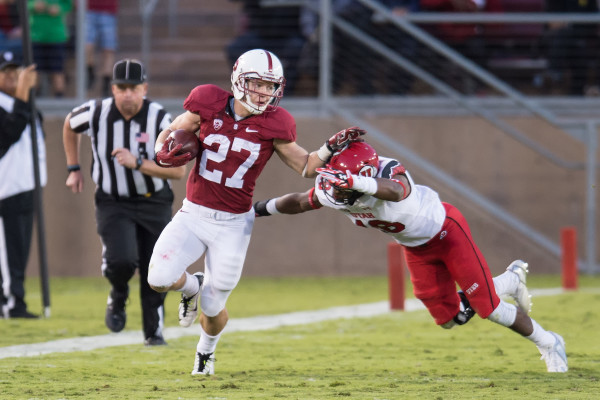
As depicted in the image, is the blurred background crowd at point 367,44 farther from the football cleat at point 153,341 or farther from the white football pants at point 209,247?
the white football pants at point 209,247

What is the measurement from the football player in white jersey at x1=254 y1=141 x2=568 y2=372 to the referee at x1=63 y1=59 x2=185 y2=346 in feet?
3.59

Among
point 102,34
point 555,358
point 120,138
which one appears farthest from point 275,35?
point 555,358

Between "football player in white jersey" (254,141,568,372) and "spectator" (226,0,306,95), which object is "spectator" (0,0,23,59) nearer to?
"spectator" (226,0,306,95)

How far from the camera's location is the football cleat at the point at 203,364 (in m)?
5.38

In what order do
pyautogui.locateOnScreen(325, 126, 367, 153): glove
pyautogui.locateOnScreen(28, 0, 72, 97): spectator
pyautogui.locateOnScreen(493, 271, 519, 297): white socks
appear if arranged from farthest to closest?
1. pyautogui.locateOnScreen(28, 0, 72, 97): spectator
2. pyautogui.locateOnScreen(493, 271, 519, 297): white socks
3. pyautogui.locateOnScreen(325, 126, 367, 153): glove

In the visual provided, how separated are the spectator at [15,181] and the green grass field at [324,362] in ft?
1.26

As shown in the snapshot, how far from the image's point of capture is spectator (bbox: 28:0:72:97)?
36.5 feet

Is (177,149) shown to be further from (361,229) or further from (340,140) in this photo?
(361,229)

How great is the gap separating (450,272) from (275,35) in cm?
638

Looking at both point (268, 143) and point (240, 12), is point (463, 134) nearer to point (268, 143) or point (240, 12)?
point (240, 12)

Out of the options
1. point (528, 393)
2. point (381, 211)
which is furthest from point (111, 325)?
point (528, 393)

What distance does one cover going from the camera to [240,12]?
481 inches

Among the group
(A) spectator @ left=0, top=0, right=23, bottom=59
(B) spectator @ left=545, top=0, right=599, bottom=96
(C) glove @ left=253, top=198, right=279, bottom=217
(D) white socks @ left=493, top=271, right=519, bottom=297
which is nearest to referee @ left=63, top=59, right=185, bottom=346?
(C) glove @ left=253, top=198, right=279, bottom=217

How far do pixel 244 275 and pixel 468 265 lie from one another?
6436 millimetres
